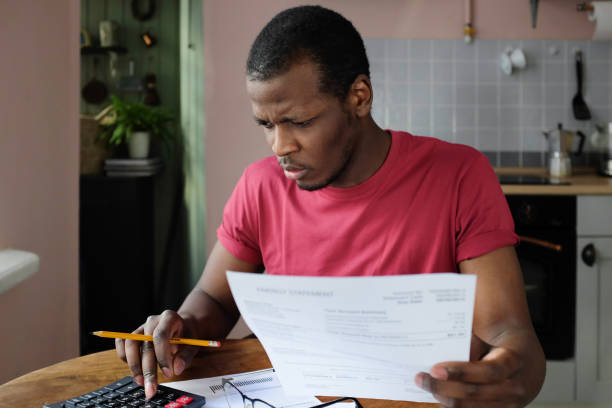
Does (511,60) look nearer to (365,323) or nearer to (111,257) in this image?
(111,257)

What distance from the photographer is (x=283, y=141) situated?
3.38 feet

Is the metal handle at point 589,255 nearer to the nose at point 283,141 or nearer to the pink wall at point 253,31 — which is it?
the pink wall at point 253,31

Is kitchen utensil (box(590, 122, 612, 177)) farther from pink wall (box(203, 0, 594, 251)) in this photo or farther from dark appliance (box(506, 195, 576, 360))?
dark appliance (box(506, 195, 576, 360))

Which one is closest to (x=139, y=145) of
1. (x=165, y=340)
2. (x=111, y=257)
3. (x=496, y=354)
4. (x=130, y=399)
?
(x=111, y=257)

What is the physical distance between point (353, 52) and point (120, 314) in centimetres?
232

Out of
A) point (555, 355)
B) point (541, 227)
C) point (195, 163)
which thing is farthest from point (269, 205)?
point (195, 163)

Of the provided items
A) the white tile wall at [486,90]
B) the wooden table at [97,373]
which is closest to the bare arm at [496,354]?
the wooden table at [97,373]

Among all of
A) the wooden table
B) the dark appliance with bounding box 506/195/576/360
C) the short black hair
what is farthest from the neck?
the dark appliance with bounding box 506/195/576/360

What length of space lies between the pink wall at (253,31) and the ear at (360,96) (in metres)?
1.78

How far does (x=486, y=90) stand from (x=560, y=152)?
47cm

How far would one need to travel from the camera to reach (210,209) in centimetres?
289

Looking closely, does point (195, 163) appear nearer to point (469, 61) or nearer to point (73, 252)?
point (73, 252)

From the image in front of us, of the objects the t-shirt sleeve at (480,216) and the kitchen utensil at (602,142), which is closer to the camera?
the t-shirt sleeve at (480,216)

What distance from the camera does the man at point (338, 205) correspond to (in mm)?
990
